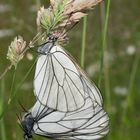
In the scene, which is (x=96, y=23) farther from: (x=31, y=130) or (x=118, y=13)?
(x=31, y=130)

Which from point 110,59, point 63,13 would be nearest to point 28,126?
point 63,13

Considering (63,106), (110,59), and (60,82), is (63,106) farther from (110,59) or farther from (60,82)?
(110,59)

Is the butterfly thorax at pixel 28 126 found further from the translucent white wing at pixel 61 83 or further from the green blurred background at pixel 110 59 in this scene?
the green blurred background at pixel 110 59

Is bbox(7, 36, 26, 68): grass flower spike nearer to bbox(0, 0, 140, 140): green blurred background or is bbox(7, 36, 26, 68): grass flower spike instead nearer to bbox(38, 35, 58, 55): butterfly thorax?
bbox(38, 35, 58, 55): butterfly thorax

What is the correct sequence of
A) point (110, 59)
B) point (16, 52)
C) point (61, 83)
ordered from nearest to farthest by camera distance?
point (16, 52)
point (61, 83)
point (110, 59)

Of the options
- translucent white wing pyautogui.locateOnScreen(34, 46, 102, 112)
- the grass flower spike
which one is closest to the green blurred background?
translucent white wing pyautogui.locateOnScreen(34, 46, 102, 112)

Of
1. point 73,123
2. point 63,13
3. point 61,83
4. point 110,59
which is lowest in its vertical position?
point 73,123

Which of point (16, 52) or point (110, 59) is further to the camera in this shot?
point (110, 59)

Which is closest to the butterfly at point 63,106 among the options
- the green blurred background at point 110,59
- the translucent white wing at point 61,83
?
the translucent white wing at point 61,83
